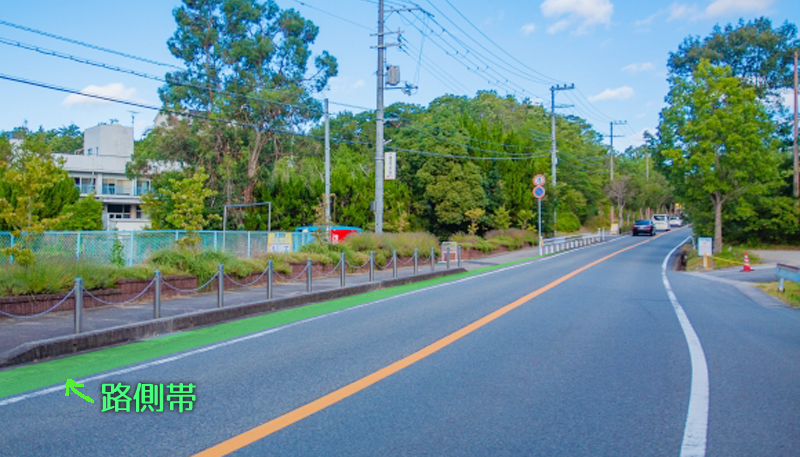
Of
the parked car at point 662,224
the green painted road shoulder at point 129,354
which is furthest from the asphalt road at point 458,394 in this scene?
the parked car at point 662,224

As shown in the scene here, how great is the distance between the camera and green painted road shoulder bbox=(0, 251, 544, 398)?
A: 708 cm

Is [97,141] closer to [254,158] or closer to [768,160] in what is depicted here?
[254,158]

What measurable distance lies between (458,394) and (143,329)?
6103 millimetres

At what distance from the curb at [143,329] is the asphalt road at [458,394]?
5.80ft

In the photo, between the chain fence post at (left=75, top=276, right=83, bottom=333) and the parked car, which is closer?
the chain fence post at (left=75, top=276, right=83, bottom=333)

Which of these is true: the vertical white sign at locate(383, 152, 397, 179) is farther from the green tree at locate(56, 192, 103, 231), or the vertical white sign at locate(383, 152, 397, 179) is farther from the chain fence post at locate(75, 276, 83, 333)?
the chain fence post at locate(75, 276, 83, 333)

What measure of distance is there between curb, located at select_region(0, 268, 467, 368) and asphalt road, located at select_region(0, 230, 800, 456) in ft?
5.80

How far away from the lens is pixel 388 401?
19.2 ft

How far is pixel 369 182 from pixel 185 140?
480 inches

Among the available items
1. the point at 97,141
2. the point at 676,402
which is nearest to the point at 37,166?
the point at 676,402

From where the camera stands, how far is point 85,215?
128 ft

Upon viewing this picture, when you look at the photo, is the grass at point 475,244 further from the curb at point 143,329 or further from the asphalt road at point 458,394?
the asphalt road at point 458,394

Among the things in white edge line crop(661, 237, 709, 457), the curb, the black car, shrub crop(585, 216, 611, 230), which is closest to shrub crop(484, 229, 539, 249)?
the black car

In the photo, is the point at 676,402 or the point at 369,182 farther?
the point at 369,182
